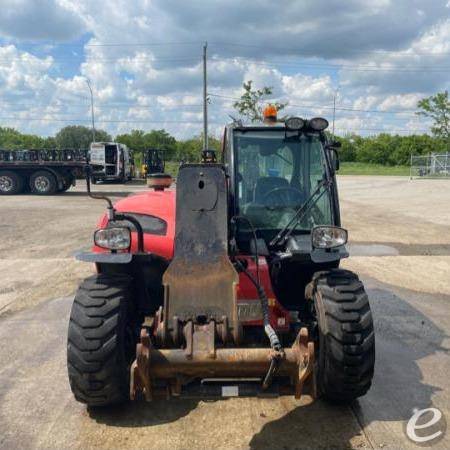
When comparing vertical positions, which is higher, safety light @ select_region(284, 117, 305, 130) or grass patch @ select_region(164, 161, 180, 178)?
safety light @ select_region(284, 117, 305, 130)

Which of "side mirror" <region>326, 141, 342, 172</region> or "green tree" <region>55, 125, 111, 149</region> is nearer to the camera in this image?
"side mirror" <region>326, 141, 342, 172</region>

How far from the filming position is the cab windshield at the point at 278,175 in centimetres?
425

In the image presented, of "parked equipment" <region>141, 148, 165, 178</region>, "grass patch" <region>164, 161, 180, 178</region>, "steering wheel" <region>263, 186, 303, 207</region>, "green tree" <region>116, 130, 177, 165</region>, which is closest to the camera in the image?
"grass patch" <region>164, 161, 180, 178</region>

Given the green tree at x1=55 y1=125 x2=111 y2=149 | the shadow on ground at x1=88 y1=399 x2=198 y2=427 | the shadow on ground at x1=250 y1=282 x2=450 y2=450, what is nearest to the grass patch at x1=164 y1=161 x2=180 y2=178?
the shadow on ground at x1=88 y1=399 x2=198 y2=427

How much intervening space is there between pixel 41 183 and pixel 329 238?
21599 mm

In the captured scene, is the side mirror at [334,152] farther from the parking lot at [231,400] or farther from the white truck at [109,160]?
the white truck at [109,160]

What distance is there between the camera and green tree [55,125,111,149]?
79250 mm

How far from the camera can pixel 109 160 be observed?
99.0ft

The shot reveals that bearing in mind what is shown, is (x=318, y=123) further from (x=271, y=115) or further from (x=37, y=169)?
(x=37, y=169)

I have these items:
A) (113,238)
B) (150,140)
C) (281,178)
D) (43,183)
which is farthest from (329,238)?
(150,140)

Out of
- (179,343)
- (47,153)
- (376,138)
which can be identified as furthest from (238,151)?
(376,138)

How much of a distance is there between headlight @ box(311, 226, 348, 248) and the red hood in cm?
114

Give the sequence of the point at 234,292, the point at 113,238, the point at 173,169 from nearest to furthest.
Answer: the point at 234,292, the point at 113,238, the point at 173,169

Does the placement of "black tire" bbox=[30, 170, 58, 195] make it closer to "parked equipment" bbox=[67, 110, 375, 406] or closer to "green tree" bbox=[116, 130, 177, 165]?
"parked equipment" bbox=[67, 110, 375, 406]
